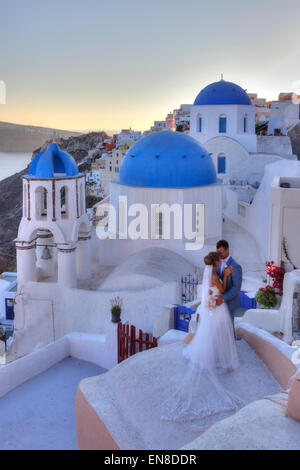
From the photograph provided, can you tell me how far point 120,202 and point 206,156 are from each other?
3.02 m

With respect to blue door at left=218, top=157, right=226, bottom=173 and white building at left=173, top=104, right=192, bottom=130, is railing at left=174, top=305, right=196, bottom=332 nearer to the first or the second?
blue door at left=218, top=157, right=226, bottom=173

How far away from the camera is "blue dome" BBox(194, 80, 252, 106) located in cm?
2191

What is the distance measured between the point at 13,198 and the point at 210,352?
58.4 m

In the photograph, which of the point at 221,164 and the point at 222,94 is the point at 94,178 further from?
the point at 221,164

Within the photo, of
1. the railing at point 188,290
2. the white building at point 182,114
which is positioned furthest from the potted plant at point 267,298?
the white building at point 182,114

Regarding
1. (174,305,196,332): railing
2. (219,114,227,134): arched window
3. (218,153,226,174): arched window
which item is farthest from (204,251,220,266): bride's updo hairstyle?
(219,114,227,134): arched window

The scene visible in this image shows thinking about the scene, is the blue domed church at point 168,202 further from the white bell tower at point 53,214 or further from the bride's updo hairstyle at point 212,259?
the bride's updo hairstyle at point 212,259

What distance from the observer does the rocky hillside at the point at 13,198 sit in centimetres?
4528

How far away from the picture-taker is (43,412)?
20.6 feet

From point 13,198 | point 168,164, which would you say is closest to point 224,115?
point 168,164

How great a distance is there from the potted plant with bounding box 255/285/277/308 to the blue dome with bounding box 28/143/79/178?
688 centimetres

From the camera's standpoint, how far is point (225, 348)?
496 cm
